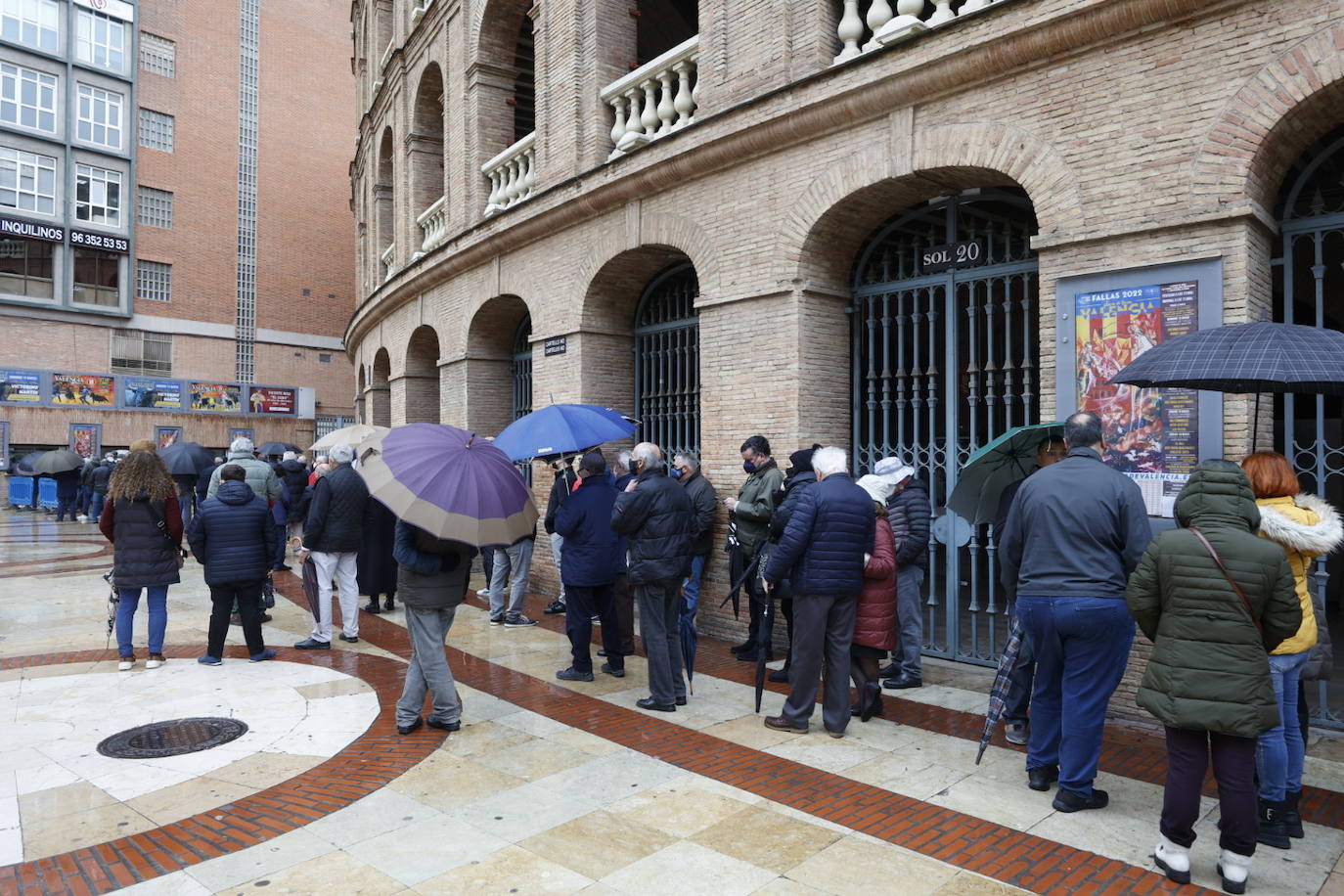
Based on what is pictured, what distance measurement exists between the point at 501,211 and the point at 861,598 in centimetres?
901

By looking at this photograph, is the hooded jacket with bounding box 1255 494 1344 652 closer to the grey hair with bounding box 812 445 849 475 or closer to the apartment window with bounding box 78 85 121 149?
the grey hair with bounding box 812 445 849 475

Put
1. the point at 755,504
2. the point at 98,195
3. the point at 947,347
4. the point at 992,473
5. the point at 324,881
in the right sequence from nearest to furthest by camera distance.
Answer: the point at 324,881
the point at 992,473
the point at 755,504
the point at 947,347
the point at 98,195

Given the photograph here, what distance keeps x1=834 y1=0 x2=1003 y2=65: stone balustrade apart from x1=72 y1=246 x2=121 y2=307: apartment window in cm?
3245

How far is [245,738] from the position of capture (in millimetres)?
5676

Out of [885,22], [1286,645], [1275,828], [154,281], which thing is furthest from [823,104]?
[154,281]

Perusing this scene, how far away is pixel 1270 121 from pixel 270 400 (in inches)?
1435

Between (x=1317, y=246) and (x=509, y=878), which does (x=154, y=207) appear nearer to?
(x=509, y=878)

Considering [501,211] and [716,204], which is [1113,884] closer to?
[716,204]

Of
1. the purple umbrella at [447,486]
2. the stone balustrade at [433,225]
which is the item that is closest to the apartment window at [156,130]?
the stone balustrade at [433,225]

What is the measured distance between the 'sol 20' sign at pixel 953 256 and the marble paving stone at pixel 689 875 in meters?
5.77

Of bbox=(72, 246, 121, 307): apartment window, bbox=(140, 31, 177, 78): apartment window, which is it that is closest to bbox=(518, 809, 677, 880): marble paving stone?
bbox=(72, 246, 121, 307): apartment window

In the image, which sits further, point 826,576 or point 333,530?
point 333,530

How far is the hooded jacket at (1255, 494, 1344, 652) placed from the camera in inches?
158

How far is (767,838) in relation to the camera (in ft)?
13.8
